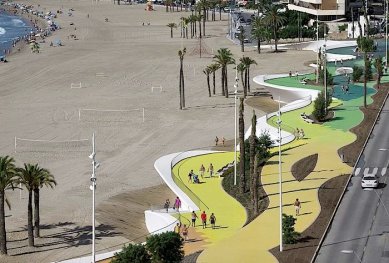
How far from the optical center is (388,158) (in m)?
67.6

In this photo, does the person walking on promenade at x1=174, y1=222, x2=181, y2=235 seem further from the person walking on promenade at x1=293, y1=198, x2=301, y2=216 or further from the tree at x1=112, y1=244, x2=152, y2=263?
the tree at x1=112, y1=244, x2=152, y2=263

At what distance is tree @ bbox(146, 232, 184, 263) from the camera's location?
145 ft

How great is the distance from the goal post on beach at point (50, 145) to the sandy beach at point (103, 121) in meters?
0.09

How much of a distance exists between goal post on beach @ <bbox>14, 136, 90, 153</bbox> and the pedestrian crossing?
2726 cm

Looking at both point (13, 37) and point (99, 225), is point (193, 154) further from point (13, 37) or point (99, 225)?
point (13, 37)

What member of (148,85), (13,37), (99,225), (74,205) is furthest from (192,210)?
(13,37)

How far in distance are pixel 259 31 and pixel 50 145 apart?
6657 centimetres

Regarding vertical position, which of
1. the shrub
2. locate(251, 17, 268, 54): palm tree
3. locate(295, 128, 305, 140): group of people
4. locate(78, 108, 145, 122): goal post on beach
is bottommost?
locate(78, 108, 145, 122): goal post on beach

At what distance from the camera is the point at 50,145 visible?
84062mm

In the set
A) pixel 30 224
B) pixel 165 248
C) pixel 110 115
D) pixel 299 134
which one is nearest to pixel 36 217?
pixel 30 224

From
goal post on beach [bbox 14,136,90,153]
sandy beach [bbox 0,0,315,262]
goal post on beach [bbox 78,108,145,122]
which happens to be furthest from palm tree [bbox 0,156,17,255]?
goal post on beach [bbox 78,108,145,122]

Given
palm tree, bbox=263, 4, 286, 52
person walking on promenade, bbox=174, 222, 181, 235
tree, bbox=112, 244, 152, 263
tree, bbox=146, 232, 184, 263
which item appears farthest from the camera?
palm tree, bbox=263, 4, 286, 52

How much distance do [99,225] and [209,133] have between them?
29352mm

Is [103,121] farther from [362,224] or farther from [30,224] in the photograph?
[362,224]
